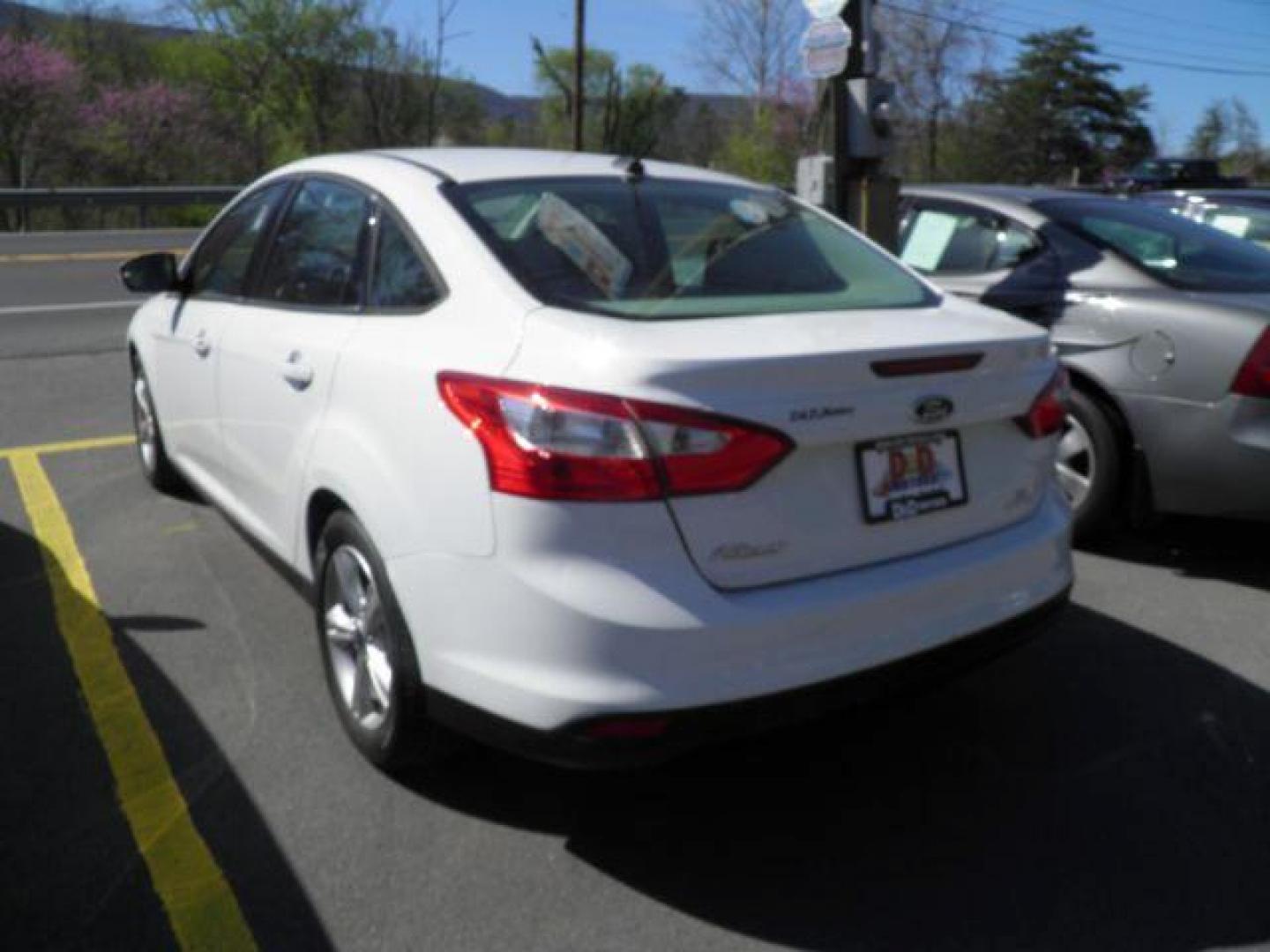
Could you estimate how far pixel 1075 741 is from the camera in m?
3.27

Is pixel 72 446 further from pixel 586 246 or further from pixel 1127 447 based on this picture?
pixel 1127 447

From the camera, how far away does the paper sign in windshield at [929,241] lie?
576 cm

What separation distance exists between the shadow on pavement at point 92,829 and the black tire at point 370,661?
1.11ft

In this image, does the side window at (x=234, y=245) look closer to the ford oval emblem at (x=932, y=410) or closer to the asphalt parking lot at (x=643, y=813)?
the asphalt parking lot at (x=643, y=813)

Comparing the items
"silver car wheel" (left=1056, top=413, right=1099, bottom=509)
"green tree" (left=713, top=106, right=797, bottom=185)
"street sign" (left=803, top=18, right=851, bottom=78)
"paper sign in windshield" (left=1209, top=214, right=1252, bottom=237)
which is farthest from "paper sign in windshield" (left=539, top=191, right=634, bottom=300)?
"green tree" (left=713, top=106, right=797, bottom=185)

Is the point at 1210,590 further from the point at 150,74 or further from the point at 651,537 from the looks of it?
the point at 150,74

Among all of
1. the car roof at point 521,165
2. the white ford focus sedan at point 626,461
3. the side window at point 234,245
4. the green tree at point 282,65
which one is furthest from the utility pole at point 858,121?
the green tree at point 282,65

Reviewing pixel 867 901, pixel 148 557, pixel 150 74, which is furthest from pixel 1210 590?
pixel 150 74

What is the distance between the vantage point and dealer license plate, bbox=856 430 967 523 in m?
2.56

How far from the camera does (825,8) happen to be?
700 centimetres

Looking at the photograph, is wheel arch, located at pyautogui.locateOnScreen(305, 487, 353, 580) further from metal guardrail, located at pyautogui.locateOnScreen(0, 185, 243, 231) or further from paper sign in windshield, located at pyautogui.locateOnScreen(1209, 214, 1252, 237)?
metal guardrail, located at pyautogui.locateOnScreen(0, 185, 243, 231)

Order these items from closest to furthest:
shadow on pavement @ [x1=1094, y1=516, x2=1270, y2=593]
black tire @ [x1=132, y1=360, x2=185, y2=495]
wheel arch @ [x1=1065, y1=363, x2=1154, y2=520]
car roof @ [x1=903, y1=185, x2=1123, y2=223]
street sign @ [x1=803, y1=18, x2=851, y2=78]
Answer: wheel arch @ [x1=1065, y1=363, x2=1154, y2=520] → shadow on pavement @ [x1=1094, y1=516, x2=1270, y2=593] → black tire @ [x1=132, y1=360, x2=185, y2=495] → car roof @ [x1=903, y1=185, x2=1123, y2=223] → street sign @ [x1=803, y1=18, x2=851, y2=78]

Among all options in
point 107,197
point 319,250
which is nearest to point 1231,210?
point 319,250

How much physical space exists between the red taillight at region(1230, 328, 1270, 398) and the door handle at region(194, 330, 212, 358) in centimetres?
366
